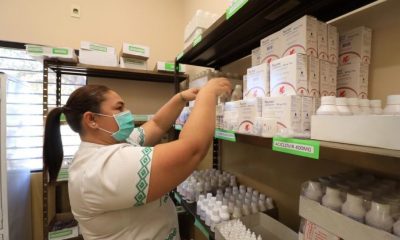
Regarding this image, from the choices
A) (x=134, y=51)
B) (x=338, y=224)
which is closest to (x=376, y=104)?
(x=338, y=224)

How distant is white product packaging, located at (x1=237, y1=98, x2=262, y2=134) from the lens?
A: 742mm

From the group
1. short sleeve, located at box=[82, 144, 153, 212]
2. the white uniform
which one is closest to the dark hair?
the white uniform

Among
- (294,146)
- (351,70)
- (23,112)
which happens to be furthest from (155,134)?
(23,112)

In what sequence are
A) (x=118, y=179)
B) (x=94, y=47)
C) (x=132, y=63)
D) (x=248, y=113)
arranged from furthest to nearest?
1. (x=132, y=63)
2. (x=94, y=47)
3. (x=248, y=113)
4. (x=118, y=179)

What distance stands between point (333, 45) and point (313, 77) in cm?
17

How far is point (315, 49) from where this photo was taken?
0.67 meters

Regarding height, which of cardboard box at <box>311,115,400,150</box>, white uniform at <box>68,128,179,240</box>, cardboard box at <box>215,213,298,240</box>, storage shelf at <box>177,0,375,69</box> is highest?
storage shelf at <box>177,0,375,69</box>

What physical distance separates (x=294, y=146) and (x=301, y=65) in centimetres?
26

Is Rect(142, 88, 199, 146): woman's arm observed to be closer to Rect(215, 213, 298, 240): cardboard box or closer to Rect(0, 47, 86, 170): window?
Rect(215, 213, 298, 240): cardboard box

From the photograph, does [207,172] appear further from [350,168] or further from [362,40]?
[362,40]

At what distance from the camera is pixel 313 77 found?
0.65 meters

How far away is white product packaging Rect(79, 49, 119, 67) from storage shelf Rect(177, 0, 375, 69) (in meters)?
0.85

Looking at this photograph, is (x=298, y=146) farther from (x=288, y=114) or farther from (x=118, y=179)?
(x=118, y=179)

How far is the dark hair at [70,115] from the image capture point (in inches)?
32.9
